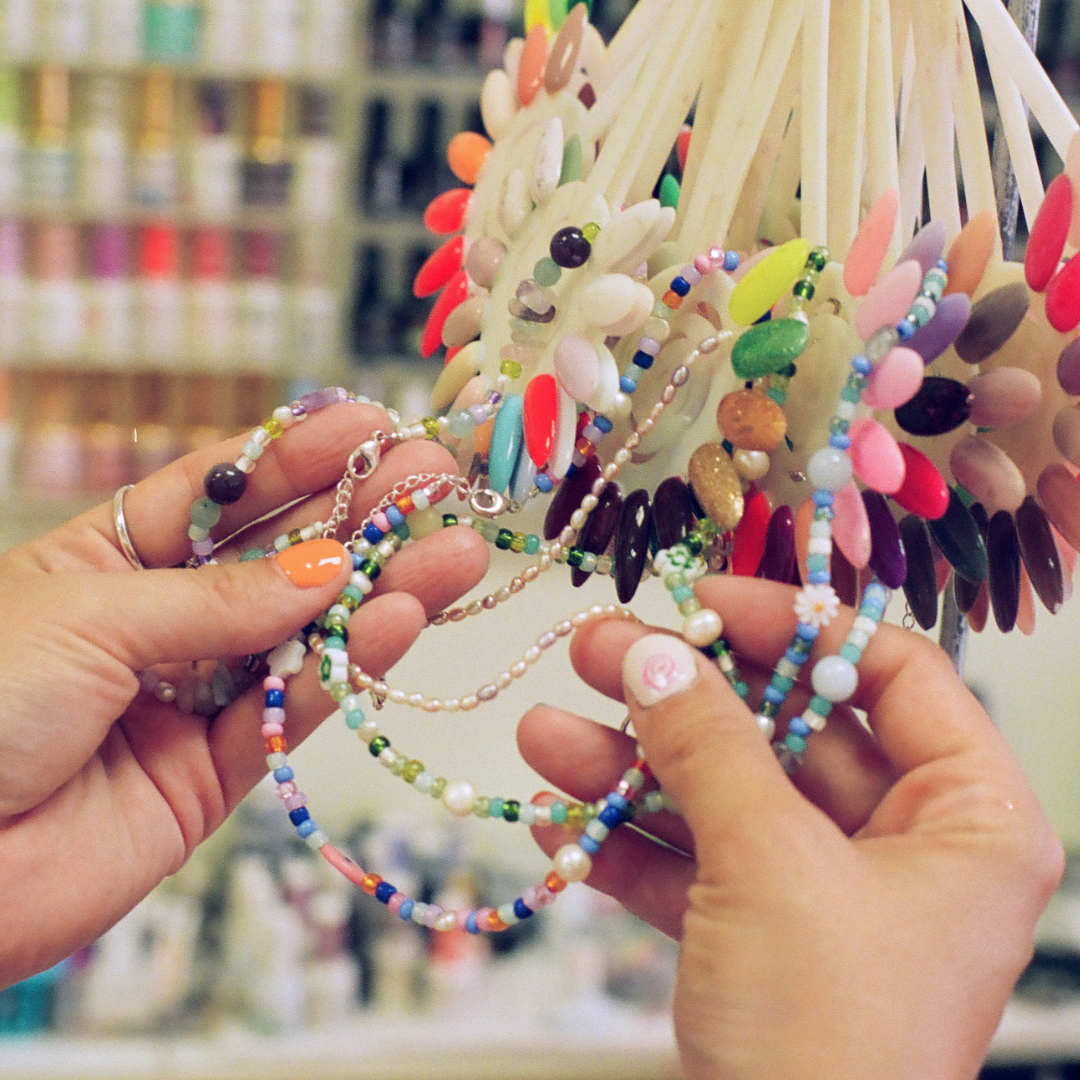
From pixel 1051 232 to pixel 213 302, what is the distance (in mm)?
1206

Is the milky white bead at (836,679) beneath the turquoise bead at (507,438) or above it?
beneath

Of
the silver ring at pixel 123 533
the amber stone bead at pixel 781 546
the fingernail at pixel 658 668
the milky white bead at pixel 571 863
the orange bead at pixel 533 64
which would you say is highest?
the orange bead at pixel 533 64

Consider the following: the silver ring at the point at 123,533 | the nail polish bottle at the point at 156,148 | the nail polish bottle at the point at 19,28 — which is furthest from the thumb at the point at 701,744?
the nail polish bottle at the point at 19,28

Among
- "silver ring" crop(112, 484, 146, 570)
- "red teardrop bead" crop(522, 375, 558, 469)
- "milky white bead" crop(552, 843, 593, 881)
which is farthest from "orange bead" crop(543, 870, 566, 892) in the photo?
"silver ring" crop(112, 484, 146, 570)

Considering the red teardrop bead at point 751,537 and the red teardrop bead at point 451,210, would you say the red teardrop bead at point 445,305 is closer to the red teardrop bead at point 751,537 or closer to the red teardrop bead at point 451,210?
the red teardrop bead at point 451,210

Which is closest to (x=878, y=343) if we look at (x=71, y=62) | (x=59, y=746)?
(x=59, y=746)

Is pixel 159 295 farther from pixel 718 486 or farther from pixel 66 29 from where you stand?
pixel 718 486

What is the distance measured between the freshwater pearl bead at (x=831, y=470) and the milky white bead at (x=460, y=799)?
0.79 feet

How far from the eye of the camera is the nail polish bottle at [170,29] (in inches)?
52.6

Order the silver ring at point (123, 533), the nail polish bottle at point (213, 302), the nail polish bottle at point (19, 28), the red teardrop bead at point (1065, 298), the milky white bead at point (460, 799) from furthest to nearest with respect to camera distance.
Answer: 1. the nail polish bottle at point (213, 302)
2. the nail polish bottle at point (19, 28)
3. the silver ring at point (123, 533)
4. the milky white bead at point (460, 799)
5. the red teardrop bead at point (1065, 298)

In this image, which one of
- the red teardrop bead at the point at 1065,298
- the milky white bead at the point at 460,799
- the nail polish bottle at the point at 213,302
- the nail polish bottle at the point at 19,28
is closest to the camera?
the red teardrop bead at the point at 1065,298

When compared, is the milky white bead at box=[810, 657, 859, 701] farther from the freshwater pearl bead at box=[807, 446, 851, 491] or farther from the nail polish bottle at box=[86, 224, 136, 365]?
the nail polish bottle at box=[86, 224, 136, 365]

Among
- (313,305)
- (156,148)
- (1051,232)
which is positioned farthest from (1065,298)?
(156,148)

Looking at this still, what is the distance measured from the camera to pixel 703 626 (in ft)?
1.60
